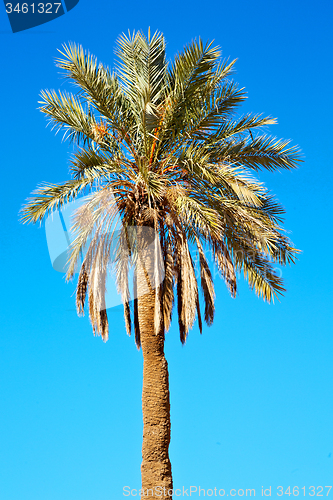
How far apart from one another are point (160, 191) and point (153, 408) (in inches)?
189

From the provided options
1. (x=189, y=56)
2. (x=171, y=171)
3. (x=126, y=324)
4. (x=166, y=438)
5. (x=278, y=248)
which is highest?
(x=189, y=56)

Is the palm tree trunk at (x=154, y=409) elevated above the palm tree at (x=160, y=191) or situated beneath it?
situated beneath

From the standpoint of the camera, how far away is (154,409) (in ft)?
42.3

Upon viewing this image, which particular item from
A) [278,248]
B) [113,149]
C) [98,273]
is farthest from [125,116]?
[278,248]

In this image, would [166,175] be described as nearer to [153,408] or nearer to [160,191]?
[160,191]

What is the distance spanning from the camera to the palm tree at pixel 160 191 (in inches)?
531

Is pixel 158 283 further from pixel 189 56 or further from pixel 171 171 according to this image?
pixel 189 56

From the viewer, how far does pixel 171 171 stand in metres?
14.5

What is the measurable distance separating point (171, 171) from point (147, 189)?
140 cm

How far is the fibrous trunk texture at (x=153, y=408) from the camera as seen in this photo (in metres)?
12.3

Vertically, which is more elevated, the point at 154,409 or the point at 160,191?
the point at 160,191

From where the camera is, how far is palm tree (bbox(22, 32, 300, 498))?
13477mm

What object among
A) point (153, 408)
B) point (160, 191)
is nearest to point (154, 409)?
point (153, 408)

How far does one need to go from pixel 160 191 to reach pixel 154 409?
4.81m
